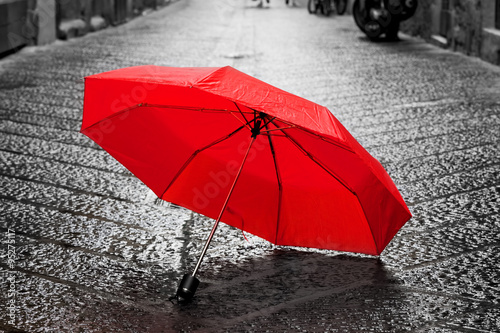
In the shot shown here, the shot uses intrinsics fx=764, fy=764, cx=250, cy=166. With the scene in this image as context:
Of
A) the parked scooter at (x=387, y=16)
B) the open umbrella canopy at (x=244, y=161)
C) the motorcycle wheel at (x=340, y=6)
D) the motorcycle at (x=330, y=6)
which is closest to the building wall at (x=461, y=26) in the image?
the parked scooter at (x=387, y=16)

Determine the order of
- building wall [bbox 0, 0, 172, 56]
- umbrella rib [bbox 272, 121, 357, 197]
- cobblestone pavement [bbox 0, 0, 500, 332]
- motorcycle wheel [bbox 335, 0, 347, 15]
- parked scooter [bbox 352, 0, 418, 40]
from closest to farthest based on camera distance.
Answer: cobblestone pavement [bbox 0, 0, 500, 332] → umbrella rib [bbox 272, 121, 357, 197] → building wall [bbox 0, 0, 172, 56] → parked scooter [bbox 352, 0, 418, 40] → motorcycle wheel [bbox 335, 0, 347, 15]

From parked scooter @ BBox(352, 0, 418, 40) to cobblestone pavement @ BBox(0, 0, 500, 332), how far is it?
5.32 metres

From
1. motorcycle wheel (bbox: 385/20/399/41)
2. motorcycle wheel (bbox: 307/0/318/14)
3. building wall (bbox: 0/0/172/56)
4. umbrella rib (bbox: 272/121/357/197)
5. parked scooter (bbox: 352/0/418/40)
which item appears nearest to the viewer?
umbrella rib (bbox: 272/121/357/197)

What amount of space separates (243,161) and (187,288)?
1.80 ft

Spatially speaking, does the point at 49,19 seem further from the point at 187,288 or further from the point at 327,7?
the point at 327,7

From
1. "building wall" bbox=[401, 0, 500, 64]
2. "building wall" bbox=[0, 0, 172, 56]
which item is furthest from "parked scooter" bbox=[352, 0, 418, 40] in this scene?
"building wall" bbox=[0, 0, 172, 56]

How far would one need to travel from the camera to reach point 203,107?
291cm

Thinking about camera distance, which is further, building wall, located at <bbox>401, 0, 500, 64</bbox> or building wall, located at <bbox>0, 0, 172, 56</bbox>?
building wall, located at <bbox>401, 0, 500, 64</bbox>

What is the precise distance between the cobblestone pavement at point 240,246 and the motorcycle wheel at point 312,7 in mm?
14120

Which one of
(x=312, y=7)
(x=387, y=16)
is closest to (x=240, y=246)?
(x=387, y=16)

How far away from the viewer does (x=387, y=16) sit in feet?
41.7

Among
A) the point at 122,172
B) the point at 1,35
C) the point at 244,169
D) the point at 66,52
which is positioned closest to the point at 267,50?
the point at 66,52

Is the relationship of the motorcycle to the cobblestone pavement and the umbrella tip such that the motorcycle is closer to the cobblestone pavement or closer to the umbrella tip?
the cobblestone pavement

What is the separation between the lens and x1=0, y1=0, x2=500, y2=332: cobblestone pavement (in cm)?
269
